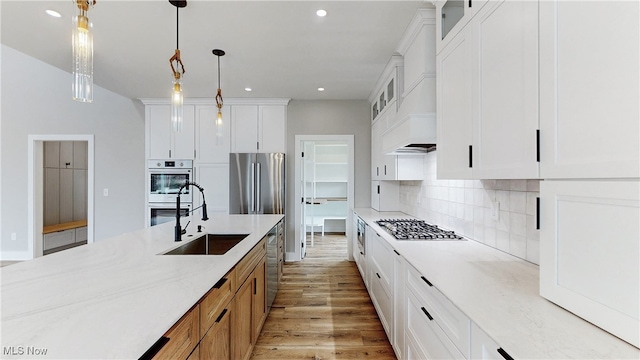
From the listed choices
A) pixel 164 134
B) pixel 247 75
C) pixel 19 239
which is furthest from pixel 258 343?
pixel 19 239

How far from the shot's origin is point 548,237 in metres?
0.96

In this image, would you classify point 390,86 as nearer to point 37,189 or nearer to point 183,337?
point 183,337

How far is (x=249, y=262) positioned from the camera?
1863 mm

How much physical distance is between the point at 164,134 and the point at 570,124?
503cm

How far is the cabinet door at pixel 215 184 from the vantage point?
14.8 feet

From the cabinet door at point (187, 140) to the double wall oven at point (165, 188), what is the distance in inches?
4.7

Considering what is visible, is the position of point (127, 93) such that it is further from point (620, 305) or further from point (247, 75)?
point (620, 305)

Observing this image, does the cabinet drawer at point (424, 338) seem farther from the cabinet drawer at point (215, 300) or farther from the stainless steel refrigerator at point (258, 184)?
the stainless steel refrigerator at point (258, 184)

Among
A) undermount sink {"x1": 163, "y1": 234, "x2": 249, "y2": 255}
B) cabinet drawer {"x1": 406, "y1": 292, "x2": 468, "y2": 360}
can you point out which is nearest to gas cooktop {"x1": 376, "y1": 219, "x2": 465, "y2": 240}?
cabinet drawer {"x1": 406, "y1": 292, "x2": 468, "y2": 360}

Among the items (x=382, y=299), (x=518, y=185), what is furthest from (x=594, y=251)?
(x=382, y=299)

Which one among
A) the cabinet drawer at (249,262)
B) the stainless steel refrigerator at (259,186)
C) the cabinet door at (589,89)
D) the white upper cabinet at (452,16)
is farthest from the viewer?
the stainless steel refrigerator at (259,186)

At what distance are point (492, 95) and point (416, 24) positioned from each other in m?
1.27

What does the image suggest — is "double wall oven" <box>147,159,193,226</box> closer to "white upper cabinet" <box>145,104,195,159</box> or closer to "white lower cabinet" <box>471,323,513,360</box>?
"white upper cabinet" <box>145,104,195,159</box>

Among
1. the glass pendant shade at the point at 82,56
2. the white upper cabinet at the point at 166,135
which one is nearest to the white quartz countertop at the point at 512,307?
the glass pendant shade at the point at 82,56
